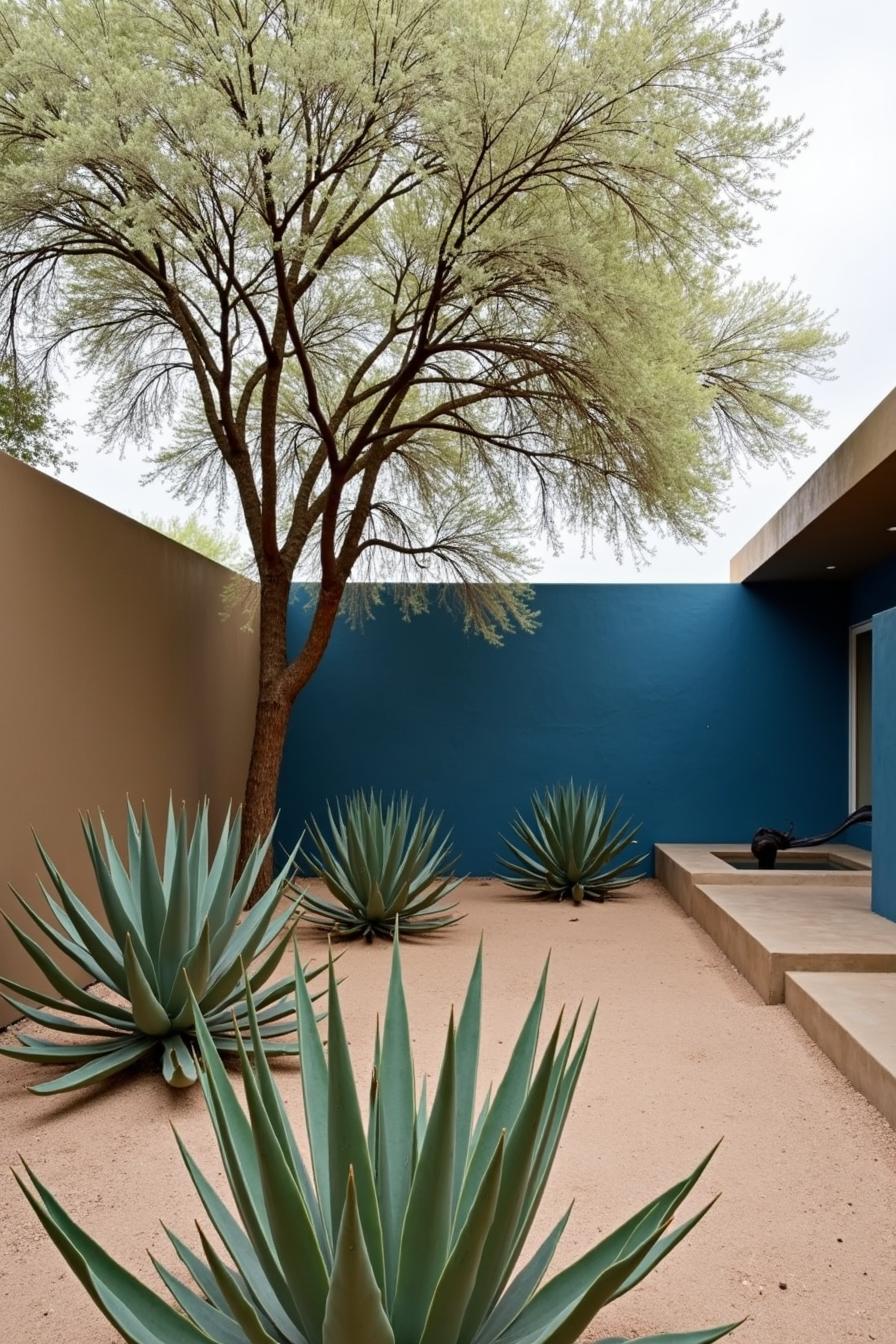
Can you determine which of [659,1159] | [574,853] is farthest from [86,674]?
[574,853]

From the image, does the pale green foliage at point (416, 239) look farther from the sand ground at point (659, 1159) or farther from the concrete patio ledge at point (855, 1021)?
the sand ground at point (659, 1159)

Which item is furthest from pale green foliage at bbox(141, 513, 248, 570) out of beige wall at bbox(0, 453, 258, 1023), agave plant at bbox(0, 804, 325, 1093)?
agave plant at bbox(0, 804, 325, 1093)

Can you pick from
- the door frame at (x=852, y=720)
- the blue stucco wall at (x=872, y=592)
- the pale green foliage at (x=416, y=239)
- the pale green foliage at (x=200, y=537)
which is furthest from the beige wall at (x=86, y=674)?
the pale green foliage at (x=200, y=537)

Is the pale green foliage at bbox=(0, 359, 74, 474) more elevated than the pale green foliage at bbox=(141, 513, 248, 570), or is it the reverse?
the pale green foliage at bbox=(141, 513, 248, 570)

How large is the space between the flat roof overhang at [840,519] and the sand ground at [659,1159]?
3.07 m

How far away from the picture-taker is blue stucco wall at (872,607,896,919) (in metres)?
6.40

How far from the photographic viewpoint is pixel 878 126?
1300 centimetres

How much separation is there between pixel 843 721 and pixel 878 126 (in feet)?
24.2

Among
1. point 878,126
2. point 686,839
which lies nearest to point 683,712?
point 686,839

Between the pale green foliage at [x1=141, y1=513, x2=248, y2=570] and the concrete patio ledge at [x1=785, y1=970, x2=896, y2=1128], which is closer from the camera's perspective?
the concrete patio ledge at [x1=785, y1=970, x2=896, y2=1128]

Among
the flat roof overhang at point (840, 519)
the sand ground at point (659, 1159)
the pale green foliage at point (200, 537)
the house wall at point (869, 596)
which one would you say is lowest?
the sand ground at point (659, 1159)

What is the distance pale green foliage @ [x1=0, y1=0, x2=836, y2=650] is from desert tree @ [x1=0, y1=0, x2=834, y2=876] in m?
0.03

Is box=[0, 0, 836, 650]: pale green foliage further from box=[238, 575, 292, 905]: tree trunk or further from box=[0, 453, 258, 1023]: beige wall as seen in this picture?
box=[0, 453, 258, 1023]: beige wall

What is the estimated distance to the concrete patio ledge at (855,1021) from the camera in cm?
368
